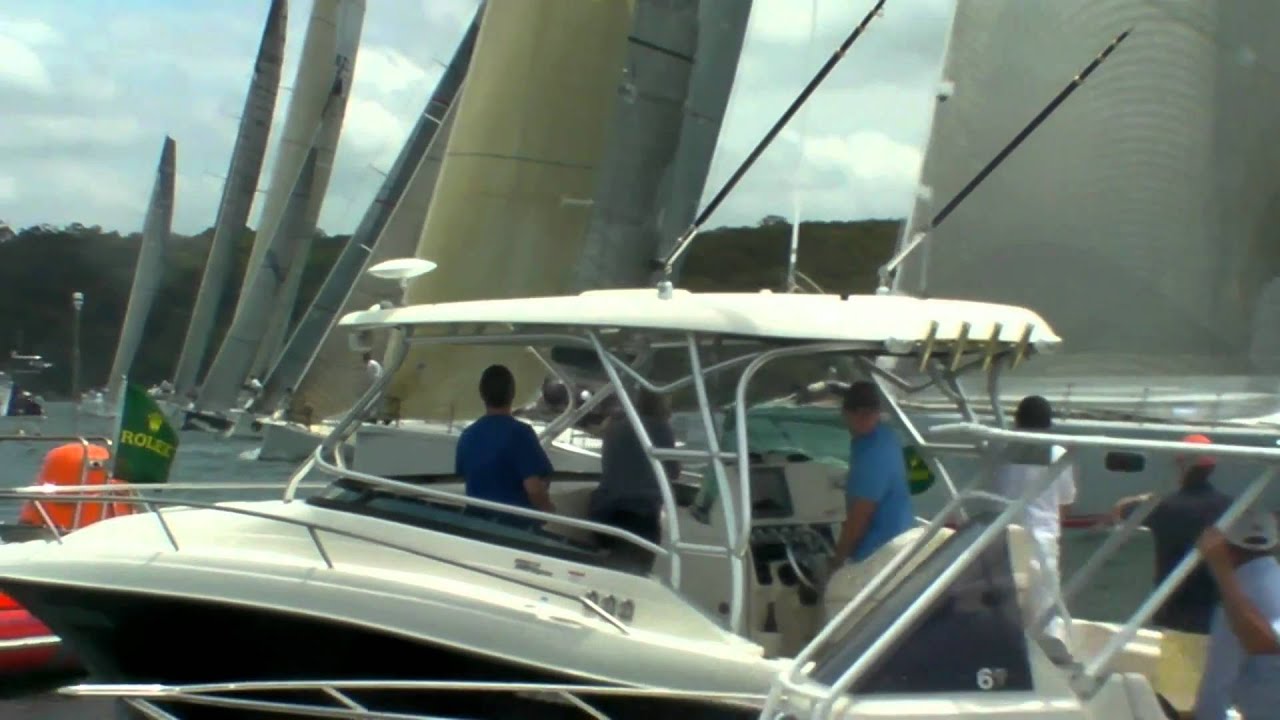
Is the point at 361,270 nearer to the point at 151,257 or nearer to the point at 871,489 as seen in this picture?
the point at 151,257

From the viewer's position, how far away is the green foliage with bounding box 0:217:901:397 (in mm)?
20250

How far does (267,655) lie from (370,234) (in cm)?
2707

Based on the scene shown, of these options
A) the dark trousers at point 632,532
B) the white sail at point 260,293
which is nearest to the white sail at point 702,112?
the dark trousers at point 632,532

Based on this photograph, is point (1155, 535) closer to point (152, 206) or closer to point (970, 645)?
point (970, 645)

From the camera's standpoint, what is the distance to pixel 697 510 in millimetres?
6359

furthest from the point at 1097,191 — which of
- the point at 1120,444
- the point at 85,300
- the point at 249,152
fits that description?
the point at 85,300

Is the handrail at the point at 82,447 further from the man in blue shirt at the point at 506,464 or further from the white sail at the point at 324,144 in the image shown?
the white sail at the point at 324,144

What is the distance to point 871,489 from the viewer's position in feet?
20.1

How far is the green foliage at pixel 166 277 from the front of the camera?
2025cm

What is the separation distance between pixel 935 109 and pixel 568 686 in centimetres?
1101

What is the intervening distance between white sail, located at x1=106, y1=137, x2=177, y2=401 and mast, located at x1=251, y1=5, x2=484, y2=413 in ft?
47.6

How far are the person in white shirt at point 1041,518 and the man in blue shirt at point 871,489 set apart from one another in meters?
0.48

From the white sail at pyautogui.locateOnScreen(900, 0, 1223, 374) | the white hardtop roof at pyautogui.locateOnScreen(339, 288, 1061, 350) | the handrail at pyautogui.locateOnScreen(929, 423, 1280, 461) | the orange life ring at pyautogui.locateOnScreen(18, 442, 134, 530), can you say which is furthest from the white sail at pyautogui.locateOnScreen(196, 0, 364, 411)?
the handrail at pyautogui.locateOnScreen(929, 423, 1280, 461)

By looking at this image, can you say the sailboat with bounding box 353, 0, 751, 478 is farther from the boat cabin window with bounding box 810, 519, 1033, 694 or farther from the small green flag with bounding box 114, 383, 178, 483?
the boat cabin window with bounding box 810, 519, 1033, 694
